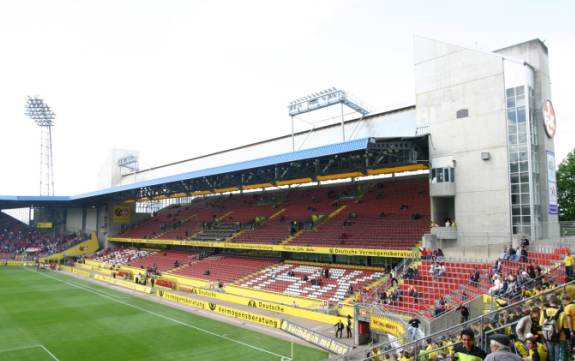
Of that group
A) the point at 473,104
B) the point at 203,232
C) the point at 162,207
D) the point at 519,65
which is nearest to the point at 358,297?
the point at 473,104

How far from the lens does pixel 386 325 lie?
19234mm

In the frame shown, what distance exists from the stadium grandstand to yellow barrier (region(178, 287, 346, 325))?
0.09 meters

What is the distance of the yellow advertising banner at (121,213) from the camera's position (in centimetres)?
6378

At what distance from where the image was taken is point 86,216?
225 feet

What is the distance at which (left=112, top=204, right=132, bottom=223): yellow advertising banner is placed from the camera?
63.8 metres

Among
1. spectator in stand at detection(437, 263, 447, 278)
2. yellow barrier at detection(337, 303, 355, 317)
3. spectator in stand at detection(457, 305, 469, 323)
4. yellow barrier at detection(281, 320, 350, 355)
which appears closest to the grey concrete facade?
spectator in stand at detection(437, 263, 447, 278)

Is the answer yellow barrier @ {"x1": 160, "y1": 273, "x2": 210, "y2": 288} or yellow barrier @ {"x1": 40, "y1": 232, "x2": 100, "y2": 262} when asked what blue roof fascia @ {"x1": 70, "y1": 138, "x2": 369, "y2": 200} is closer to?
yellow barrier @ {"x1": 160, "y1": 273, "x2": 210, "y2": 288}

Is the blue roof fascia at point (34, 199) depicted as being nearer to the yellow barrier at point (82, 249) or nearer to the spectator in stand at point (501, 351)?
the yellow barrier at point (82, 249)

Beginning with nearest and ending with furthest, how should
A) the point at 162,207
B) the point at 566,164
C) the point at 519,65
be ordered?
the point at 519,65, the point at 566,164, the point at 162,207

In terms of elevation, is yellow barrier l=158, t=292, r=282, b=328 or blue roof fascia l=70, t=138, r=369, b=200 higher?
blue roof fascia l=70, t=138, r=369, b=200

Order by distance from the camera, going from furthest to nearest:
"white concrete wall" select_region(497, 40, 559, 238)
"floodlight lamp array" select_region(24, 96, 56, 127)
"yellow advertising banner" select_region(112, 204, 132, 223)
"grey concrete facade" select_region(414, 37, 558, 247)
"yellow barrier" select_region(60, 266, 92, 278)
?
"floodlight lamp array" select_region(24, 96, 56, 127) < "yellow advertising banner" select_region(112, 204, 132, 223) < "yellow barrier" select_region(60, 266, 92, 278) < "white concrete wall" select_region(497, 40, 559, 238) < "grey concrete facade" select_region(414, 37, 558, 247)

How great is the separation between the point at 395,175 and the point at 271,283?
49.2 ft

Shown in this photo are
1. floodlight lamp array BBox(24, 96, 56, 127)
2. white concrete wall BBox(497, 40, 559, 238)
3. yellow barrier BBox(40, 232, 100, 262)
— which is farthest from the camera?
floodlight lamp array BBox(24, 96, 56, 127)

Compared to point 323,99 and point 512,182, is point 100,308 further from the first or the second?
point 512,182
